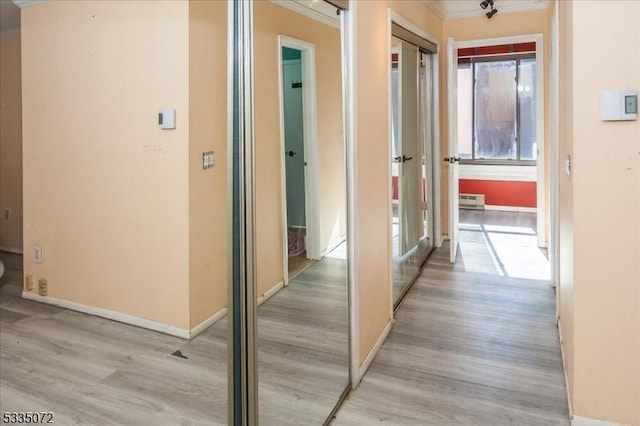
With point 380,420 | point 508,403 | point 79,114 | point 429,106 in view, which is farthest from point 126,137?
point 429,106

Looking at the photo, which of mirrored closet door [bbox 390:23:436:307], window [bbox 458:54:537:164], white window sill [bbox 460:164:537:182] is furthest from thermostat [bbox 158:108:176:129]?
window [bbox 458:54:537:164]

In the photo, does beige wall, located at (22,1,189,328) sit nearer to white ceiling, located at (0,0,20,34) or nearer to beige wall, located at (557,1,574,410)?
white ceiling, located at (0,0,20,34)

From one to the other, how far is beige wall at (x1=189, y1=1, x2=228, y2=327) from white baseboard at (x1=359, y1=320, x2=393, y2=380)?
127 centimetres

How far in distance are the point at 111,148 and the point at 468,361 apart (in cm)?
205

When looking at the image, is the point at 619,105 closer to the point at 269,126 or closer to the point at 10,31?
the point at 269,126

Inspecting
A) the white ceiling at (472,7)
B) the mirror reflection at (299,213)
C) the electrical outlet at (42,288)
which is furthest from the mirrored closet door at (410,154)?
the electrical outlet at (42,288)

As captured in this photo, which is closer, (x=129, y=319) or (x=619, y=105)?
(x=129, y=319)

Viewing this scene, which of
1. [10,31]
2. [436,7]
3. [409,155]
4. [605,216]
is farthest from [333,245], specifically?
[436,7]

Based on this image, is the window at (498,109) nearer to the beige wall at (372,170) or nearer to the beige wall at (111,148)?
the beige wall at (372,170)

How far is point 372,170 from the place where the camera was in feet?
8.21

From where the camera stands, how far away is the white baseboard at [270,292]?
143 centimetres

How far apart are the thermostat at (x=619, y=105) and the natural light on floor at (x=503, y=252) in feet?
7.96

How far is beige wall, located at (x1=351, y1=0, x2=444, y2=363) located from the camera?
2.28 metres

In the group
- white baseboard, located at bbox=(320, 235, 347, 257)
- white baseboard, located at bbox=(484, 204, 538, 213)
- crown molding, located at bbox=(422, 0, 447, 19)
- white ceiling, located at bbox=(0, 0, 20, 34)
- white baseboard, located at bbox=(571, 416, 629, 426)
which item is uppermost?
crown molding, located at bbox=(422, 0, 447, 19)
